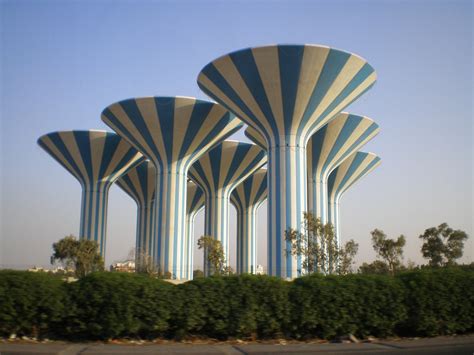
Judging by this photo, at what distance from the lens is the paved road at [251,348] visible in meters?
7.09

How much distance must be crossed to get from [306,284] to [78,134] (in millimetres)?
28621

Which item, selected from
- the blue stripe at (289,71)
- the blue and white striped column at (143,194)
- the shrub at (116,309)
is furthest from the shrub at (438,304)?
the blue and white striped column at (143,194)

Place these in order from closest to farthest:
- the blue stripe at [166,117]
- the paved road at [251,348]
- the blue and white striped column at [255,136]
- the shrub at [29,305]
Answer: the paved road at [251,348], the shrub at [29,305], the blue stripe at [166,117], the blue and white striped column at [255,136]

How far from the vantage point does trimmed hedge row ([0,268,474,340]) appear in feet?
26.1

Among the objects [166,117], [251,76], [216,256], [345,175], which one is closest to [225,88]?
[251,76]

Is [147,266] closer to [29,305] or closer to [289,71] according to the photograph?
[289,71]

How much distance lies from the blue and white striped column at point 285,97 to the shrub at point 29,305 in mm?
17157

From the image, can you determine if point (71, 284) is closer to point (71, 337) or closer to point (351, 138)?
point (71, 337)

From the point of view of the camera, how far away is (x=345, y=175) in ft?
131

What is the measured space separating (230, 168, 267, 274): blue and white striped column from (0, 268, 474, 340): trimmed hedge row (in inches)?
1471

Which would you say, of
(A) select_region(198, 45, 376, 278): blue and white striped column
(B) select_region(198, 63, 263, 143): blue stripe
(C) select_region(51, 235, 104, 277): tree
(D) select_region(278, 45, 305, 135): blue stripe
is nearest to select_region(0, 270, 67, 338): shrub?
(A) select_region(198, 45, 376, 278): blue and white striped column

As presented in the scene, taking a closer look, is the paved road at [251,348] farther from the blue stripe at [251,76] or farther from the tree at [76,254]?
the tree at [76,254]

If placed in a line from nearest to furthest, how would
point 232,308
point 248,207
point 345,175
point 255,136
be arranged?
point 232,308, point 255,136, point 345,175, point 248,207

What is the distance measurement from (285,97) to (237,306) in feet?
55.2
